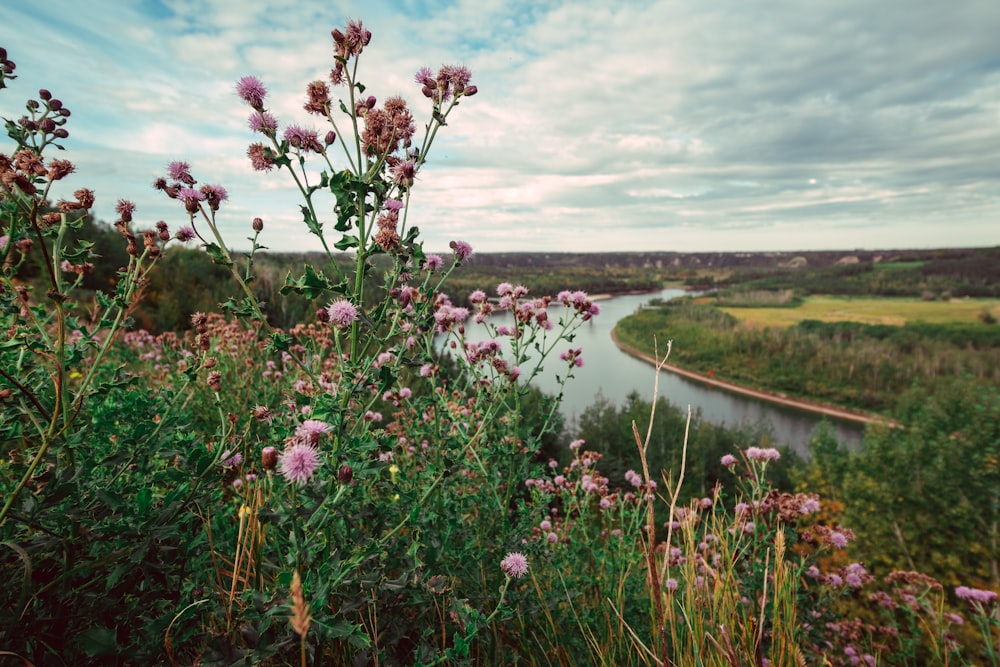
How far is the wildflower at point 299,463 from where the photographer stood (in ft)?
4.60

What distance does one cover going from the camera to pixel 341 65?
1879 mm

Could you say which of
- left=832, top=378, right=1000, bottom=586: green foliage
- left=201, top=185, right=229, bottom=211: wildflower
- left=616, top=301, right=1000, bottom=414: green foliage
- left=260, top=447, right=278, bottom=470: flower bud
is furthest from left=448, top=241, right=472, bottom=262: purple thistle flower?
left=616, top=301, right=1000, bottom=414: green foliage

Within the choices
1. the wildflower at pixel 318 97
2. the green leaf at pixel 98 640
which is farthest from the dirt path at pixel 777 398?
the green leaf at pixel 98 640

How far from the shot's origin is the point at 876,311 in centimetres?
8312

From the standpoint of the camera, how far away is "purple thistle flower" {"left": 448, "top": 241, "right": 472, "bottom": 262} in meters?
2.46

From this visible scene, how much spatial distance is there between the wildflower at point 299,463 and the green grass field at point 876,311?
8268cm

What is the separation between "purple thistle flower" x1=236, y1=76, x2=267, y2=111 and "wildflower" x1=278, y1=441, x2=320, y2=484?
141 cm

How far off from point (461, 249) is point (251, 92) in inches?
45.9

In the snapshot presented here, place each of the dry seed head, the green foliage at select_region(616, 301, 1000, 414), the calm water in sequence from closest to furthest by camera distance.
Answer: the dry seed head → the calm water → the green foliage at select_region(616, 301, 1000, 414)

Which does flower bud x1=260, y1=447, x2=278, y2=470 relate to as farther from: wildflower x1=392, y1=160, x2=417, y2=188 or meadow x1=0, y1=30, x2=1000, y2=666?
wildflower x1=392, y1=160, x2=417, y2=188

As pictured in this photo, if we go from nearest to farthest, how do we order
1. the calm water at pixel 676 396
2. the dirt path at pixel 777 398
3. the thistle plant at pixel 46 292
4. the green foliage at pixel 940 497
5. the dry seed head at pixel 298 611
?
the dry seed head at pixel 298 611 < the thistle plant at pixel 46 292 < the green foliage at pixel 940 497 < the calm water at pixel 676 396 < the dirt path at pixel 777 398

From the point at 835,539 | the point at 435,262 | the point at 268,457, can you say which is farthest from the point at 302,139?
the point at 835,539

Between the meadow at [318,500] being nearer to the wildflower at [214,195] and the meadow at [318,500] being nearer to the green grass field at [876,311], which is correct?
the wildflower at [214,195]

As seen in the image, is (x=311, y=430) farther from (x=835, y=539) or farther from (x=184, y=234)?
(x=835, y=539)
